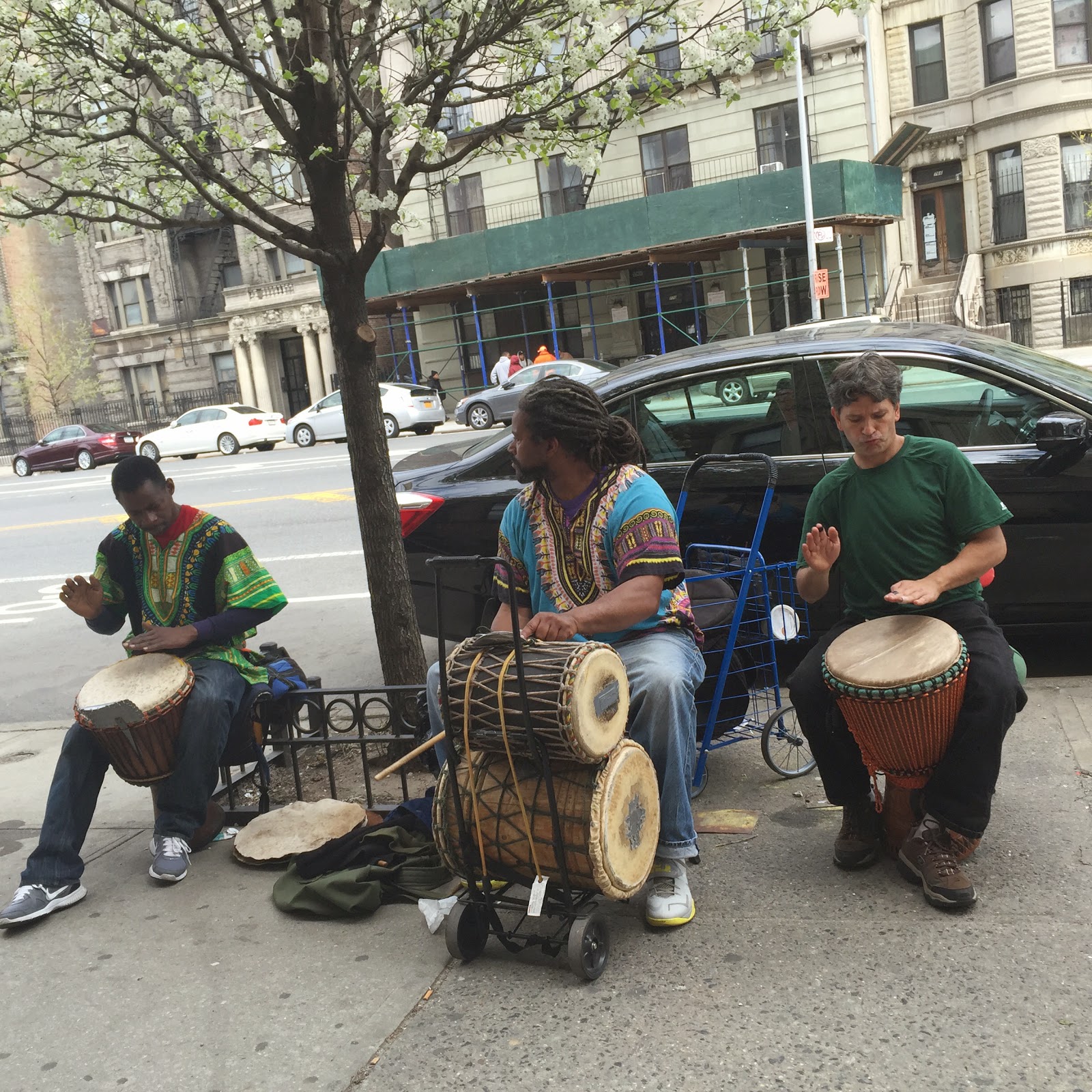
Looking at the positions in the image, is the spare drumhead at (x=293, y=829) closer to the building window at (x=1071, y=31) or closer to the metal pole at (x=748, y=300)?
the metal pole at (x=748, y=300)

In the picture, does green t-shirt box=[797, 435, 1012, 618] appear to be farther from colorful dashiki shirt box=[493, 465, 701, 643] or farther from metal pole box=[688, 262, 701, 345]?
metal pole box=[688, 262, 701, 345]

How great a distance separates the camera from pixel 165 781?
4332 mm

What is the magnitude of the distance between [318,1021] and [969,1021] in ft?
5.69

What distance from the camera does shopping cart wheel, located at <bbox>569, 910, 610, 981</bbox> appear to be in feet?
10.3

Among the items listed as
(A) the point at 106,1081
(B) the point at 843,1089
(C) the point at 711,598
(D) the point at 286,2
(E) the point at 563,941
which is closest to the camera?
(B) the point at 843,1089

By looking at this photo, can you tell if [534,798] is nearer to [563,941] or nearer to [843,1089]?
[563,941]

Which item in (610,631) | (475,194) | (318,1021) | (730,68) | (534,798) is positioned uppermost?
(475,194)

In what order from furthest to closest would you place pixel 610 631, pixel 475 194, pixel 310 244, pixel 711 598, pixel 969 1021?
pixel 475 194
pixel 310 244
pixel 711 598
pixel 610 631
pixel 969 1021

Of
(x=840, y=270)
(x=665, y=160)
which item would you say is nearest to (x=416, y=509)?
(x=840, y=270)

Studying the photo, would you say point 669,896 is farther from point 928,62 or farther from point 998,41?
point 928,62

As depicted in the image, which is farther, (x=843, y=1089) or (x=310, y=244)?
(x=310, y=244)

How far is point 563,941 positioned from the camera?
10.6 feet

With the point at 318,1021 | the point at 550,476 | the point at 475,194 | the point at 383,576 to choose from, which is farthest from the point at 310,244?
the point at 475,194

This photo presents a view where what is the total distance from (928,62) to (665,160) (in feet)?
25.4
